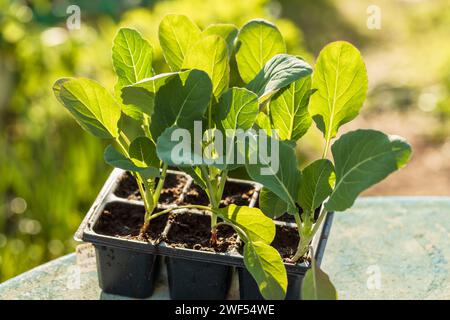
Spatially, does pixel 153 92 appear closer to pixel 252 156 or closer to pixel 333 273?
pixel 252 156

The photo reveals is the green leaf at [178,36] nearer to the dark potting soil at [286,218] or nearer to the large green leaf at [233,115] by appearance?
the large green leaf at [233,115]

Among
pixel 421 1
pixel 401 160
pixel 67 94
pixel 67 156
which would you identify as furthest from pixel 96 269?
pixel 421 1

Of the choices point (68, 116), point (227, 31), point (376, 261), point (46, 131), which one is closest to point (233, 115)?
point (227, 31)

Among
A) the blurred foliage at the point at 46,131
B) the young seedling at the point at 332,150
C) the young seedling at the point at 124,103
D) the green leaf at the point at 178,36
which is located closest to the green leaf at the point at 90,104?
the young seedling at the point at 124,103

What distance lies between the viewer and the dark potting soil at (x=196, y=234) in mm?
1161

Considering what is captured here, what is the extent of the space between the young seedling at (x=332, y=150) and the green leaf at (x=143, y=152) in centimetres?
17

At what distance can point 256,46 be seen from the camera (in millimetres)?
1194

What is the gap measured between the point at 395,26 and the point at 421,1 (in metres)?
0.34

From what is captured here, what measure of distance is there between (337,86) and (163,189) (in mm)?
395

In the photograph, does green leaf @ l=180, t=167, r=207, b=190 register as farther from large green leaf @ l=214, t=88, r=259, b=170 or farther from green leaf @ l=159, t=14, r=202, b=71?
green leaf @ l=159, t=14, r=202, b=71

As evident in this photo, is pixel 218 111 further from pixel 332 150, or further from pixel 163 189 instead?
pixel 163 189

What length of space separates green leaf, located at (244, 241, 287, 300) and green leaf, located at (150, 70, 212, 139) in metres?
0.20

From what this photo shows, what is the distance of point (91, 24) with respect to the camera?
3.69 m

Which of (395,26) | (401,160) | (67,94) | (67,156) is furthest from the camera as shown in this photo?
(395,26)
